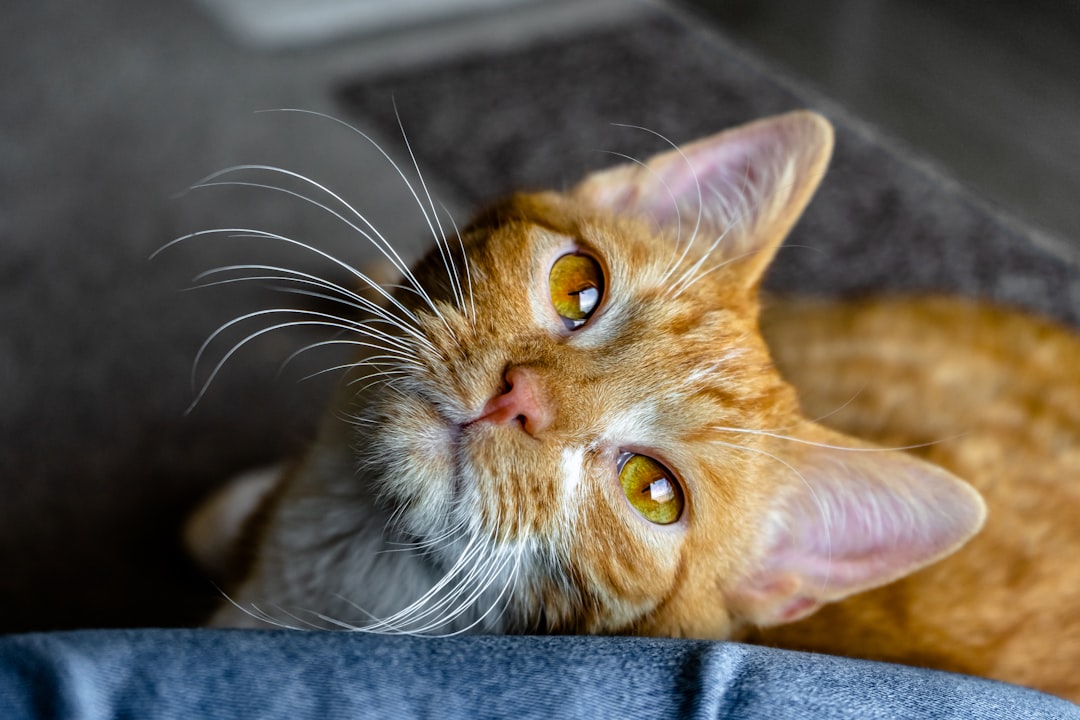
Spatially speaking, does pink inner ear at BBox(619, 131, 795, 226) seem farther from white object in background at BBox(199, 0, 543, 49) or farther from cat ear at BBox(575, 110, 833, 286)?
white object in background at BBox(199, 0, 543, 49)

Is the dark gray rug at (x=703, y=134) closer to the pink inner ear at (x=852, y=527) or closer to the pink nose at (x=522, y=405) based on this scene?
the pink inner ear at (x=852, y=527)

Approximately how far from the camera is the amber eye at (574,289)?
1.41 metres

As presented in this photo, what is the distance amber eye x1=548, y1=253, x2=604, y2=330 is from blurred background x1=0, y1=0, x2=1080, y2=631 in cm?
114

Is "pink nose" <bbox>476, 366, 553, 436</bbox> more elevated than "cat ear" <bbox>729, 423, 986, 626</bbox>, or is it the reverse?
"pink nose" <bbox>476, 366, 553, 436</bbox>

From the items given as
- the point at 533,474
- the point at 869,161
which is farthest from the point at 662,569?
the point at 869,161

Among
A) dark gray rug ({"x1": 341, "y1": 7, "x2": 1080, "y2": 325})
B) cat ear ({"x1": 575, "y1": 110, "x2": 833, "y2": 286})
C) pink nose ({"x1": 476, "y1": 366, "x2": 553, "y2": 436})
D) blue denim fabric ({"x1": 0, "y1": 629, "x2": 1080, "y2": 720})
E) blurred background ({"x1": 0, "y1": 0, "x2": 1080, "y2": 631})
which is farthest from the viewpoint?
dark gray rug ({"x1": 341, "y1": 7, "x2": 1080, "y2": 325})

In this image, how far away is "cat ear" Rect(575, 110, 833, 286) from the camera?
1503 millimetres

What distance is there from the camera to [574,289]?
142 cm

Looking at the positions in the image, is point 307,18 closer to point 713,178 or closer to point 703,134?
point 703,134

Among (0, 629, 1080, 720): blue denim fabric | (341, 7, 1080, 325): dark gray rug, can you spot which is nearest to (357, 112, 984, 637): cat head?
(0, 629, 1080, 720): blue denim fabric

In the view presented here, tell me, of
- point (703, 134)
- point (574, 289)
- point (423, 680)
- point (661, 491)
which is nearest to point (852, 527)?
point (661, 491)

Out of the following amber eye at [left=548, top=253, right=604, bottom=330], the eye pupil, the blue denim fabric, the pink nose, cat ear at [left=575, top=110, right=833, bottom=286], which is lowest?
the blue denim fabric

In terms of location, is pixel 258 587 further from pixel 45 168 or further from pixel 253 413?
pixel 45 168

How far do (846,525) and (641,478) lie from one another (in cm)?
36
